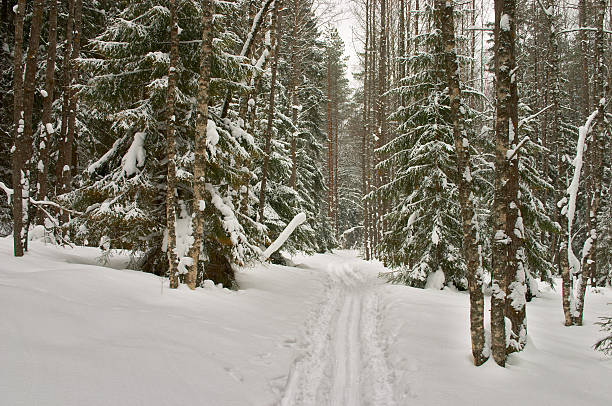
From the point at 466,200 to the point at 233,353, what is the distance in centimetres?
450

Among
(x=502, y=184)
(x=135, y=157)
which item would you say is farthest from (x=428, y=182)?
(x=135, y=157)

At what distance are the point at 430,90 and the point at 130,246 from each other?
37.7 ft

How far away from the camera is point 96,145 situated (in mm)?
14375

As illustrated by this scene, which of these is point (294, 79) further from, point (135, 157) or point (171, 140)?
point (171, 140)

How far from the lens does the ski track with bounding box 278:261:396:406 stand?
495 cm

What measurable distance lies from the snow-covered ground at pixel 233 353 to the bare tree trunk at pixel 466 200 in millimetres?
540

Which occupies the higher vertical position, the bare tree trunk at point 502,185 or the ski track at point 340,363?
the bare tree trunk at point 502,185

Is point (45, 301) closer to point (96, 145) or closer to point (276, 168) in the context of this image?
point (96, 145)

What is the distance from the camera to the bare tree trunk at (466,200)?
5.73 meters

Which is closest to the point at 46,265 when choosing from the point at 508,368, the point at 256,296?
the point at 256,296

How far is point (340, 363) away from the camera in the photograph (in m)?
6.13

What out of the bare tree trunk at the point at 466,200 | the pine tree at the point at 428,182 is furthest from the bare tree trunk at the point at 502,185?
the pine tree at the point at 428,182

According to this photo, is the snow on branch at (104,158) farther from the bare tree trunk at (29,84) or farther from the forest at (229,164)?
the bare tree trunk at (29,84)

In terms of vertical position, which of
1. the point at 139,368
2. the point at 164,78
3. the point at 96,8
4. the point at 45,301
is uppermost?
the point at 96,8
